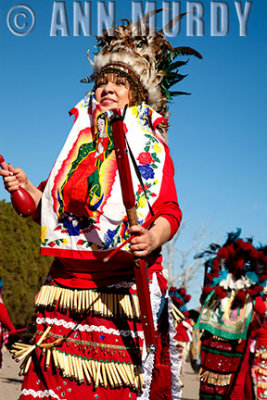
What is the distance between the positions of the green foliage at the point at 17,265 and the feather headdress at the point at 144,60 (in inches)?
672

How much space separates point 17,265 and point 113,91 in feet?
58.3

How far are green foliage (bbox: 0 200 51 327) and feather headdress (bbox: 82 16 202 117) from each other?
17.1m

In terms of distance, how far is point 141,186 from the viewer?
10.4ft

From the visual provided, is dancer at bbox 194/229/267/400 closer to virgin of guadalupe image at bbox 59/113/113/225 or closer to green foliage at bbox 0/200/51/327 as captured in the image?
virgin of guadalupe image at bbox 59/113/113/225

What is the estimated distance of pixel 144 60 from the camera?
362 centimetres

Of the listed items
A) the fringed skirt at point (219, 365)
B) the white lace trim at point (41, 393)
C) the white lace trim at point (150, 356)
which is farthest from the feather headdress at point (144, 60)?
the fringed skirt at point (219, 365)

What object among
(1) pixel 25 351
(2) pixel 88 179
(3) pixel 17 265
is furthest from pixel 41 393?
(3) pixel 17 265

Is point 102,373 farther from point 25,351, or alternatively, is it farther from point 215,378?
point 215,378

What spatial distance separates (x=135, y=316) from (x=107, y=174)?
2.51 ft

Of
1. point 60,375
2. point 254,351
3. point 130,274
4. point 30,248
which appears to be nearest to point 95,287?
point 130,274

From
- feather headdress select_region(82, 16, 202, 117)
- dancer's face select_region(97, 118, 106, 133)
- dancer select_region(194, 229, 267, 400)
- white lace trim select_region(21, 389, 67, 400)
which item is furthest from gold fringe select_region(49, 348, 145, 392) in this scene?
dancer select_region(194, 229, 267, 400)

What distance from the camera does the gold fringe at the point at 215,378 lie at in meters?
6.51

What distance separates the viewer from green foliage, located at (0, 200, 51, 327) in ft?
66.6

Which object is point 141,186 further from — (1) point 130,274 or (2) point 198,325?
(2) point 198,325
